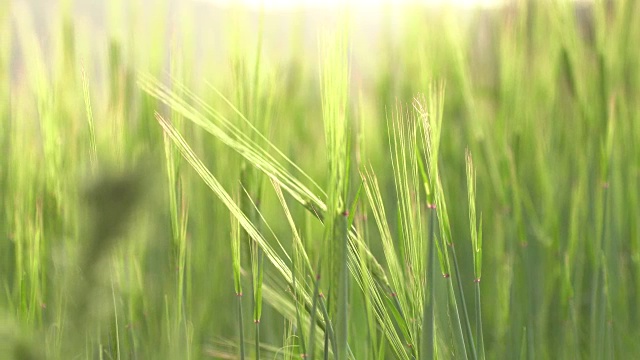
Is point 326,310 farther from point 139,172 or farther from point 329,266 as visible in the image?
point 139,172

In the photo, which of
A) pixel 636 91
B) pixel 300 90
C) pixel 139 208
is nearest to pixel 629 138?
pixel 636 91

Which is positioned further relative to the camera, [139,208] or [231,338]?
[231,338]

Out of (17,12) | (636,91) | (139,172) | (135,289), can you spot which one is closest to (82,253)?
(139,172)

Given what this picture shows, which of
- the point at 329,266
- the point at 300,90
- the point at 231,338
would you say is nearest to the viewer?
the point at 329,266

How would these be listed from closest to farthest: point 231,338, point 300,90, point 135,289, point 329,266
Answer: point 329,266 → point 135,289 → point 231,338 → point 300,90

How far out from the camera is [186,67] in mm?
478

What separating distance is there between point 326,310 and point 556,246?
372 mm

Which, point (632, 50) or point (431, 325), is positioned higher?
point (632, 50)

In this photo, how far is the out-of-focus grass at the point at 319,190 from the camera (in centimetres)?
29

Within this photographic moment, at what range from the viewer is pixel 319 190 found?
A: 53 centimetres

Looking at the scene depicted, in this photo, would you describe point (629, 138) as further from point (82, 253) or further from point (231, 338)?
point (82, 253)

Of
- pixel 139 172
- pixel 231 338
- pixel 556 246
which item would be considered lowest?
pixel 231 338

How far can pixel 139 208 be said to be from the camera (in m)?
0.19

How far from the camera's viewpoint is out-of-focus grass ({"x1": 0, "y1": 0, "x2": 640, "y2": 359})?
0.96 ft
